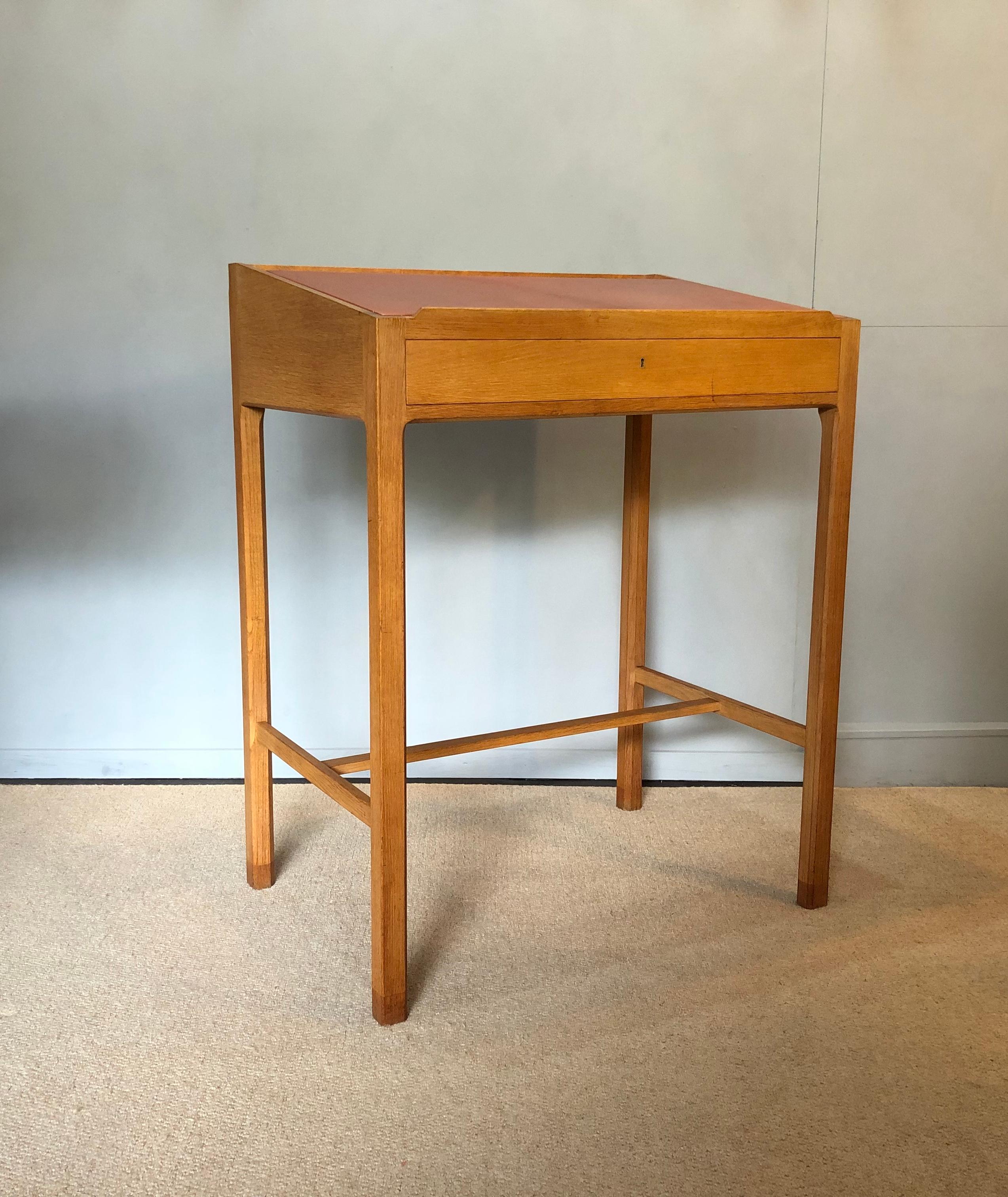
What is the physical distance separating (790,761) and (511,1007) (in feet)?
3.71

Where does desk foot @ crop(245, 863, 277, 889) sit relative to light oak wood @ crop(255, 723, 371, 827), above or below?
below

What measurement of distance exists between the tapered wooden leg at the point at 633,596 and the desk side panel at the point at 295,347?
766mm

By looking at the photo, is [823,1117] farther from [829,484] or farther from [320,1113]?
[829,484]

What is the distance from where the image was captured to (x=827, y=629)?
1800 mm

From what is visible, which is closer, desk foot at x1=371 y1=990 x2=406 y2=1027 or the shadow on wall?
desk foot at x1=371 y1=990 x2=406 y2=1027

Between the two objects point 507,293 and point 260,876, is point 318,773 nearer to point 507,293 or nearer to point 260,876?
point 260,876

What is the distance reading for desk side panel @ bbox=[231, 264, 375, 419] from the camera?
4.62ft

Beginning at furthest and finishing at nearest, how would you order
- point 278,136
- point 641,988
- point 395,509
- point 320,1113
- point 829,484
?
point 278,136, point 829,484, point 641,988, point 395,509, point 320,1113

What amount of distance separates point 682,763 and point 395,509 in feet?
4.13

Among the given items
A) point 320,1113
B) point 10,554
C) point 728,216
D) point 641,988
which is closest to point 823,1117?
point 641,988

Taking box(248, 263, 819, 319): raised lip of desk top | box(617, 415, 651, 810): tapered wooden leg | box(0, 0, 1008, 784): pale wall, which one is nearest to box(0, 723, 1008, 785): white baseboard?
box(0, 0, 1008, 784): pale wall

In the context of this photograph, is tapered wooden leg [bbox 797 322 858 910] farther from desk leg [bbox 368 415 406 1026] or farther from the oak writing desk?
desk leg [bbox 368 415 406 1026]

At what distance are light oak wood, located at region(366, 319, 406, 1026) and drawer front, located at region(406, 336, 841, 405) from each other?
36 mm

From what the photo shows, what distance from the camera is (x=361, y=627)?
7.74ft
